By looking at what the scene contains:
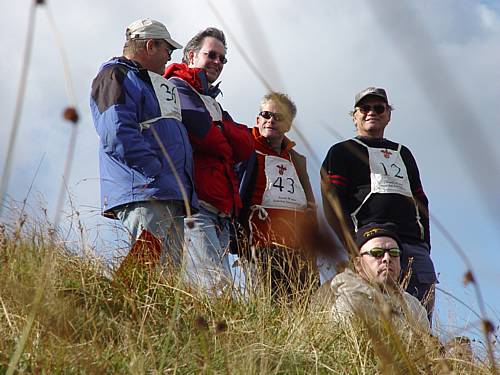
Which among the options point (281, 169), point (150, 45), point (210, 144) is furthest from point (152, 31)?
point (281, 169)

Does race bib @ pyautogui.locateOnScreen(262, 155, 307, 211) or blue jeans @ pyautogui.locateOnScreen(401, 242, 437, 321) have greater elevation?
race bib @ pyautogui.locateOnScreen(262, 155, 307, 211)

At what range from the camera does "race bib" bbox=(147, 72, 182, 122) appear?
13.2 ft

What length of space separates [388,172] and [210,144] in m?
0.93

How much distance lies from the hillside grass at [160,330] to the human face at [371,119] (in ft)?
3.68

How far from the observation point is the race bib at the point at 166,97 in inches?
159

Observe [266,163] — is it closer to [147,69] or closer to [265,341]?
[147,69]

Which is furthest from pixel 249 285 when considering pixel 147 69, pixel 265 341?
pixel 147 69

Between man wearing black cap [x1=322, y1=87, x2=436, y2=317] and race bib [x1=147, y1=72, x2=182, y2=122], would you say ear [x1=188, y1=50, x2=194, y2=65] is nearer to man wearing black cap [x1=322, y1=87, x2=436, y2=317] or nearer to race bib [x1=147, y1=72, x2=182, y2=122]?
race bib [x1=147, y1=72, x2=182, y2=122]

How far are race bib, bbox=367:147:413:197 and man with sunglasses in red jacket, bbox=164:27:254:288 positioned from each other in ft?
2.11

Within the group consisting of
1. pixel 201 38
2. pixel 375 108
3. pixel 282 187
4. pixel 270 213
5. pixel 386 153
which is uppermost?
pixel 201 38

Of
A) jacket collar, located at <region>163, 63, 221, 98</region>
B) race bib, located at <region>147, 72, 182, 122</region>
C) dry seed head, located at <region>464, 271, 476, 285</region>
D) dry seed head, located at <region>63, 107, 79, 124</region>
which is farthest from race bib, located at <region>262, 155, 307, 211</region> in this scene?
dry seed head, located at <region>464, 271, 476, 285</region>

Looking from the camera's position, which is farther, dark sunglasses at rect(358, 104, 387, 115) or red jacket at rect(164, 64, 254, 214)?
dark sunglasses at rect(358, 104, 387, 115)

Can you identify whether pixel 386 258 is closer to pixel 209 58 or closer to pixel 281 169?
pixel 281 169

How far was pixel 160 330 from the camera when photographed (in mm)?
3373
